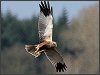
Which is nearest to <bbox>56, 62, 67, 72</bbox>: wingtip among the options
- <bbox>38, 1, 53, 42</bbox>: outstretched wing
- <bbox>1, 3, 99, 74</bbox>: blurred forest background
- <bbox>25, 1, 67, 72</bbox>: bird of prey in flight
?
<bbox>25, 1, 67, 72</bbox>: bird of prey in flight

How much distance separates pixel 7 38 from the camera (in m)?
28.6

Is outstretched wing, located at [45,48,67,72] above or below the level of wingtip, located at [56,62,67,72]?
above

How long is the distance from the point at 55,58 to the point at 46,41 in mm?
360

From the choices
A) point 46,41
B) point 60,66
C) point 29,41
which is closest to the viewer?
point 46,41

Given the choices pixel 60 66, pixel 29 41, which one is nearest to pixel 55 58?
pixel 60 66

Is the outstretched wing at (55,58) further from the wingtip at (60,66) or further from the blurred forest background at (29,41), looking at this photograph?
the blurred forest background at (29,41)

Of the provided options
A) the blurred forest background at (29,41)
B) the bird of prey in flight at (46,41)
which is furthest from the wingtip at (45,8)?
the blurred forest background at (29,41)

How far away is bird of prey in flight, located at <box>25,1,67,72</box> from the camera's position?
10920 millimetres

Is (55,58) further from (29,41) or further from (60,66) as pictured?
(29,41)

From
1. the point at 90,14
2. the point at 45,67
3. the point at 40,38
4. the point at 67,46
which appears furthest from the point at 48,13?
the point at 90,14

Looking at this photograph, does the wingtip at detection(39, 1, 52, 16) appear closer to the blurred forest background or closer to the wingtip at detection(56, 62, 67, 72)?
the wingtip at detection(56, 62, 67, 72)

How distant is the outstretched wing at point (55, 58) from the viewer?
11.1m

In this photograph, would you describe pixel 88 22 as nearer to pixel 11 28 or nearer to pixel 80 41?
pixel 80 41

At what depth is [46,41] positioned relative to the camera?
11.1m
